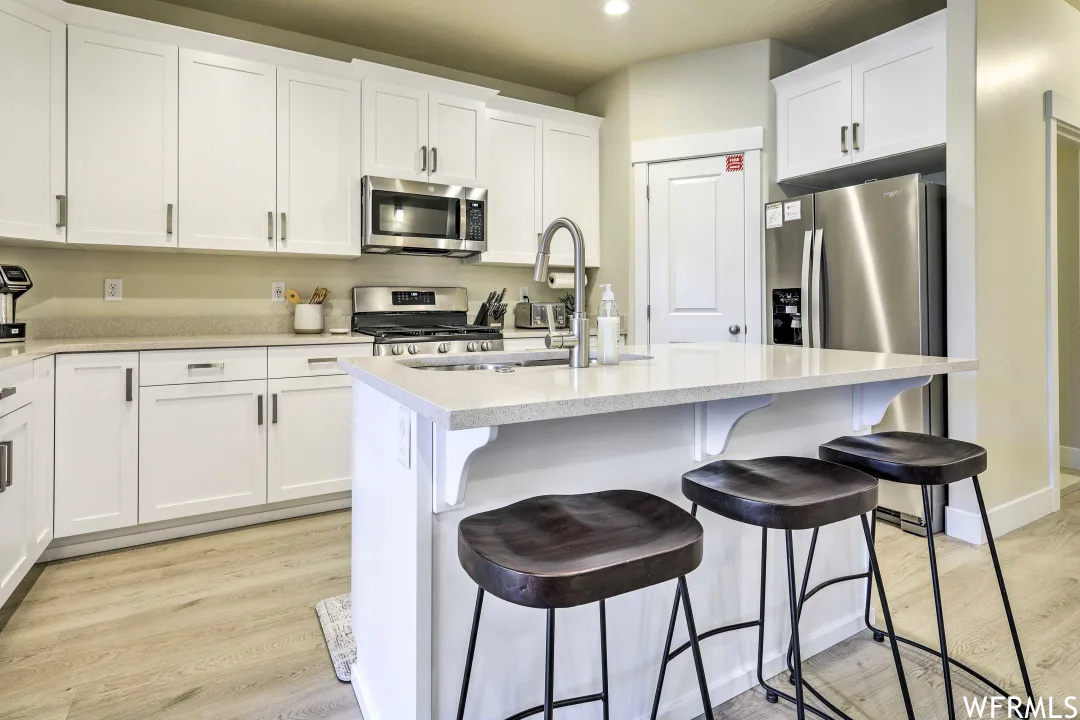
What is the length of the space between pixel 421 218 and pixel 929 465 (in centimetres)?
277

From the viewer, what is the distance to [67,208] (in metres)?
2.63

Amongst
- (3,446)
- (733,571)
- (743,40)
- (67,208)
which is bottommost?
(733,571)

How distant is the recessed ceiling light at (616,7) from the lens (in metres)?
3.11

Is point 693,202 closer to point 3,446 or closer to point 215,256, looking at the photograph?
point 215,256

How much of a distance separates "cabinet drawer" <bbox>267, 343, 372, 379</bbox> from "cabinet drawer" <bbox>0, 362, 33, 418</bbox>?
879mm

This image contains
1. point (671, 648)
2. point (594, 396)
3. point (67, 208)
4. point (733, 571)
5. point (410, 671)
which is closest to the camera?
point (594, 396)

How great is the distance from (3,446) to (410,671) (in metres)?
1.61

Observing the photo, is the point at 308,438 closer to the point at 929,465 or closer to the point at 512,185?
the point at 512,185

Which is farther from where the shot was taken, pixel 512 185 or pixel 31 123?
pixel 512 185

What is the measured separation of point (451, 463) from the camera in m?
1.09

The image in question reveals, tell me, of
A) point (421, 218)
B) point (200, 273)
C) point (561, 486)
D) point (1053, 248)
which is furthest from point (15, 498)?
point (1053, 248)

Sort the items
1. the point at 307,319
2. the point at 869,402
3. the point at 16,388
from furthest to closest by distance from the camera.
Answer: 1. the point at 307,319
2. the point at 16,388
3. the point at 869,402

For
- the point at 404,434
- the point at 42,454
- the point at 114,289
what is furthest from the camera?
the point at 114,289

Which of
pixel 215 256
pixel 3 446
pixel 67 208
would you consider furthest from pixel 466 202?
pixel 3 446
